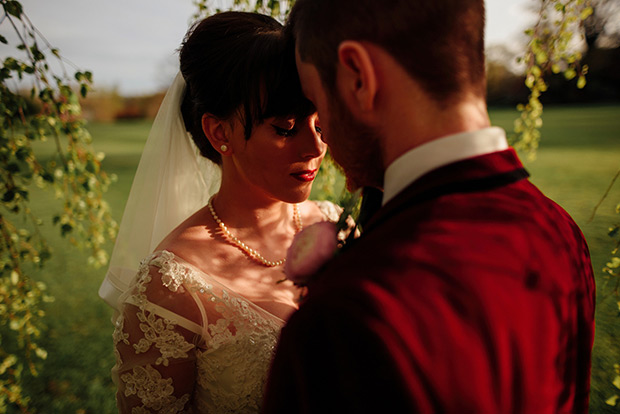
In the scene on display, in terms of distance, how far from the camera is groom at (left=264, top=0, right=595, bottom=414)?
0.85 metres

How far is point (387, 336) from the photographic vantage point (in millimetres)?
833

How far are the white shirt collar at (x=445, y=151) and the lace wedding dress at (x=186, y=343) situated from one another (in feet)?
3.76

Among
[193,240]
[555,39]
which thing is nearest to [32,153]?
[193,240]

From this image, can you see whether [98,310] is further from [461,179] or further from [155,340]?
[461,179]

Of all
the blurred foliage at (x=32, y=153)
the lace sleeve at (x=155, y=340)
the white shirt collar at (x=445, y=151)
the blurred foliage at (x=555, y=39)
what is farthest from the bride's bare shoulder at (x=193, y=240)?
the blurred foliage at (x=555, y=39)

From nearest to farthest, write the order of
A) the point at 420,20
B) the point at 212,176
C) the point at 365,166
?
the point at 420,20
the point at 365,166
the point at 212,176

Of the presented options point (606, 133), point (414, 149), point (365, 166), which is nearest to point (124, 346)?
point (365, 166)

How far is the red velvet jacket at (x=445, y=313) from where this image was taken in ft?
2.77

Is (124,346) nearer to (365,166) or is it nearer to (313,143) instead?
(313,143)

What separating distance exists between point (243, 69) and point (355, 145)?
2.90 ft

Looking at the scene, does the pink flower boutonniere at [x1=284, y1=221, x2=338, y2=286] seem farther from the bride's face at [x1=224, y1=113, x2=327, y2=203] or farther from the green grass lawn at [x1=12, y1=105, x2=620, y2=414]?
the green grass lawn at [x1=12, y1=105, x2=620, y2=414]

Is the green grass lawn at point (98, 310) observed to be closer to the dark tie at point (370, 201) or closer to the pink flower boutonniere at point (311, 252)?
the dark tie at point (370, 201)

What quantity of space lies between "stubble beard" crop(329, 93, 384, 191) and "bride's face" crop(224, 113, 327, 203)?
2.30 feet

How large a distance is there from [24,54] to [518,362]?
2564mm
